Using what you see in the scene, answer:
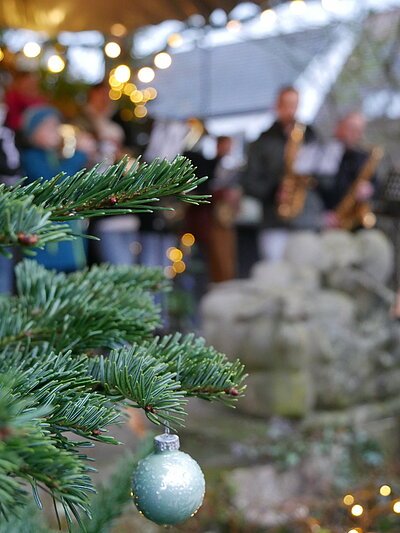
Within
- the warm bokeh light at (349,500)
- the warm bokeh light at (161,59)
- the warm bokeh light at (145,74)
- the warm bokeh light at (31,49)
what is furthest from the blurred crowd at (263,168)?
the warm bokeh light at (349,500)

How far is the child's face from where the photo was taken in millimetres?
3049

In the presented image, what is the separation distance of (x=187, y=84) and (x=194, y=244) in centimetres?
378

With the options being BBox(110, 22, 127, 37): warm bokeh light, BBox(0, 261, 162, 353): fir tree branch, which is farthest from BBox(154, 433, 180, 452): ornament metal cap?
BBox(110, 22, 127, 37): warm bokeh light

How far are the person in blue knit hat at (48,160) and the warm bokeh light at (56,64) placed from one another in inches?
98.9

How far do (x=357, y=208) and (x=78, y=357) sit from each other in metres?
3.33

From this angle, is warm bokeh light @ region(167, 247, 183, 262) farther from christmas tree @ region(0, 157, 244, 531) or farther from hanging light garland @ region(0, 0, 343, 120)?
christmas tree @ region(0, 157, 244, 531)

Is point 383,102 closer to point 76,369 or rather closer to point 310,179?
point 310,179

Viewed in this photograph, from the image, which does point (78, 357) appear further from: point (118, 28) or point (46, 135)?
point (118, 28)

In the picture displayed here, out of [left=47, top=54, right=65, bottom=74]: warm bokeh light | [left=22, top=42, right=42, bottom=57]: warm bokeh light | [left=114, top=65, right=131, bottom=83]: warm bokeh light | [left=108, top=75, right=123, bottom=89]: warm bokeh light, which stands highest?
[left=22, top=42, right=42, bottom=57]: warm bokeh light

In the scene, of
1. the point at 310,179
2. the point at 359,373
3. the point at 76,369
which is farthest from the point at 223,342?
the point at 76,369

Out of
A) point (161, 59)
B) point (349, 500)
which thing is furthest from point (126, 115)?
point (349, 500)

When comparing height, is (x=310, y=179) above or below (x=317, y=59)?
below

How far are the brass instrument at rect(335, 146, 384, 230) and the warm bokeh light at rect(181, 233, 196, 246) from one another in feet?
4.83

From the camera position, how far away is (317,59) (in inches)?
323
